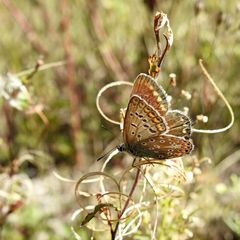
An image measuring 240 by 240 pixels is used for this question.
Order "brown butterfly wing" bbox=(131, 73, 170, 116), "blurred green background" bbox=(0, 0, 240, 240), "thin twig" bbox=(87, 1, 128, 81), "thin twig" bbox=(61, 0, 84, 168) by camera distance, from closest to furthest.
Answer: "brown butterfly wing" bbox=(131, 73, 170, 116), "blurred green background" bbox=(0, 0, 240, 240), "thin twig" bbox=(61, 0, 84, 168), "thin twig" bbox=(87, 1, 128, 81)

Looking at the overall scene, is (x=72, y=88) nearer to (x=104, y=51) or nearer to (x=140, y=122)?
(x=104, y=51)

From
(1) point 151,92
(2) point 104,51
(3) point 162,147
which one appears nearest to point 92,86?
(2) point 104,51

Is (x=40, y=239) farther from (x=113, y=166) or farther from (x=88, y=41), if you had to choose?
(x=88, y=41)

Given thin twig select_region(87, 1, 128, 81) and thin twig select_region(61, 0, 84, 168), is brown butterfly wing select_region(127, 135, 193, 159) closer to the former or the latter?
thin twig select_region(61, 0, 84, 168)

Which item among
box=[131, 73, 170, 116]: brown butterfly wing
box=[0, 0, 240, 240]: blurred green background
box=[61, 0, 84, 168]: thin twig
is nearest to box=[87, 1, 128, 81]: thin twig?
box=[0, 0, 240, 240]: blurred green background

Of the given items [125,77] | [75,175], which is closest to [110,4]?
[125,77]

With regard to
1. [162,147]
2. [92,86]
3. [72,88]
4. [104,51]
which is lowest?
[92,86]

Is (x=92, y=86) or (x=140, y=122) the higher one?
(x=140, y=122)
